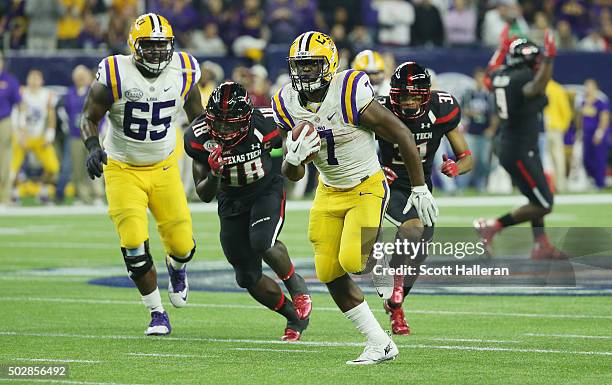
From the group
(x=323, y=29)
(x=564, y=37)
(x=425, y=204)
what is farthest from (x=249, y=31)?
(x=425, y=204)

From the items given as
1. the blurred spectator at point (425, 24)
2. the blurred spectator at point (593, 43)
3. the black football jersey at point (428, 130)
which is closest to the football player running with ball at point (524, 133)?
the black football jersey at point (428, 130)

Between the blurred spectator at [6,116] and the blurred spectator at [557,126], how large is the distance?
789cm

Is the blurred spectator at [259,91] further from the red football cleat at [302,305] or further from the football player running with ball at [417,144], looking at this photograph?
the red football cleat at [302,305]

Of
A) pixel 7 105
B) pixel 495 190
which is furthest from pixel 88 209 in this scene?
pixel 495 190

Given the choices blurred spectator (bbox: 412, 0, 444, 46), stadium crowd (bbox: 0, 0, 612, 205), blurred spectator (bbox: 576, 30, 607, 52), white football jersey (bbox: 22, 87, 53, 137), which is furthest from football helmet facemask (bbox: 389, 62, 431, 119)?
blurred spectator (bbox: 576, 30, 607, 52)

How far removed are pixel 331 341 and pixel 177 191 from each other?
1.40 metres

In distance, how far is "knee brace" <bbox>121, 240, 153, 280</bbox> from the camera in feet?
25.0

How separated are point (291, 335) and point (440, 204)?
413 inches

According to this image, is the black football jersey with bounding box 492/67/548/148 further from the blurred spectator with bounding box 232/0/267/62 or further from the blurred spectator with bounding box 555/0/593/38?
the blurred spectator with bounding box 555/0/593/38

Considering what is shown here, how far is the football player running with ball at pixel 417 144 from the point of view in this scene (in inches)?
296

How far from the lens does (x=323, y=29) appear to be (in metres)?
20.9

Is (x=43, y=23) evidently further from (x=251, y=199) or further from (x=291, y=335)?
(x=291, y=335)

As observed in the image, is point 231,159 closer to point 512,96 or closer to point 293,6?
point 512,96

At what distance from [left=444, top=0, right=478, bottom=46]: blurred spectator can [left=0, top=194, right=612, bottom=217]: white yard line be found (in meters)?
3.57
